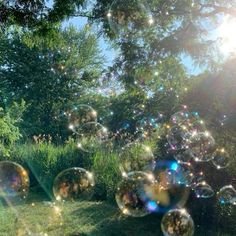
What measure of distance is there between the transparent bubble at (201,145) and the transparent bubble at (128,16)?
303 cm

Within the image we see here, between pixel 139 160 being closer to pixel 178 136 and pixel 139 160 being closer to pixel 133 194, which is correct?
pixel 178 136

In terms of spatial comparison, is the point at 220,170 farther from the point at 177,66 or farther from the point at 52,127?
the point at 52,127

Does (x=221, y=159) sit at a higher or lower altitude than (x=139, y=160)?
lower

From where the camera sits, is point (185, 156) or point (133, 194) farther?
point (185, 156)

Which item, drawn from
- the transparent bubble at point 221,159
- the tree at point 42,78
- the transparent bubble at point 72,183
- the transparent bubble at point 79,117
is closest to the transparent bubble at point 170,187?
the transparent bubble at point 221,159

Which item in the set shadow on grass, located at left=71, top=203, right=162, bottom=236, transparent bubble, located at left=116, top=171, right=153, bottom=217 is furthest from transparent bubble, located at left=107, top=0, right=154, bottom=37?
shadow on grass, located at left=71, top=203, right=162, bottom=236

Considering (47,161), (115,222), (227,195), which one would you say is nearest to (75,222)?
(115,222)

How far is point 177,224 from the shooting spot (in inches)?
366

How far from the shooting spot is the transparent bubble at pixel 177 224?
30.3 feet

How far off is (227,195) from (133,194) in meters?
2.28

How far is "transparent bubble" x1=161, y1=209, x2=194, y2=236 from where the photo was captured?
9.25 m

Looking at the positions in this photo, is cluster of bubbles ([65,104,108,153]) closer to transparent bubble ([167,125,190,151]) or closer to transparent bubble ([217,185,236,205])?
transparent bubble ([167,125,190,151])

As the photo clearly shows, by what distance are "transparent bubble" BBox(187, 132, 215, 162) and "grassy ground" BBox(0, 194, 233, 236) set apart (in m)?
1.57

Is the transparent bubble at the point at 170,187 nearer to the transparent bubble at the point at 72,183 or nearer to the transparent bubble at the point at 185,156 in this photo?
the transparent bubble at the point at 185,156
